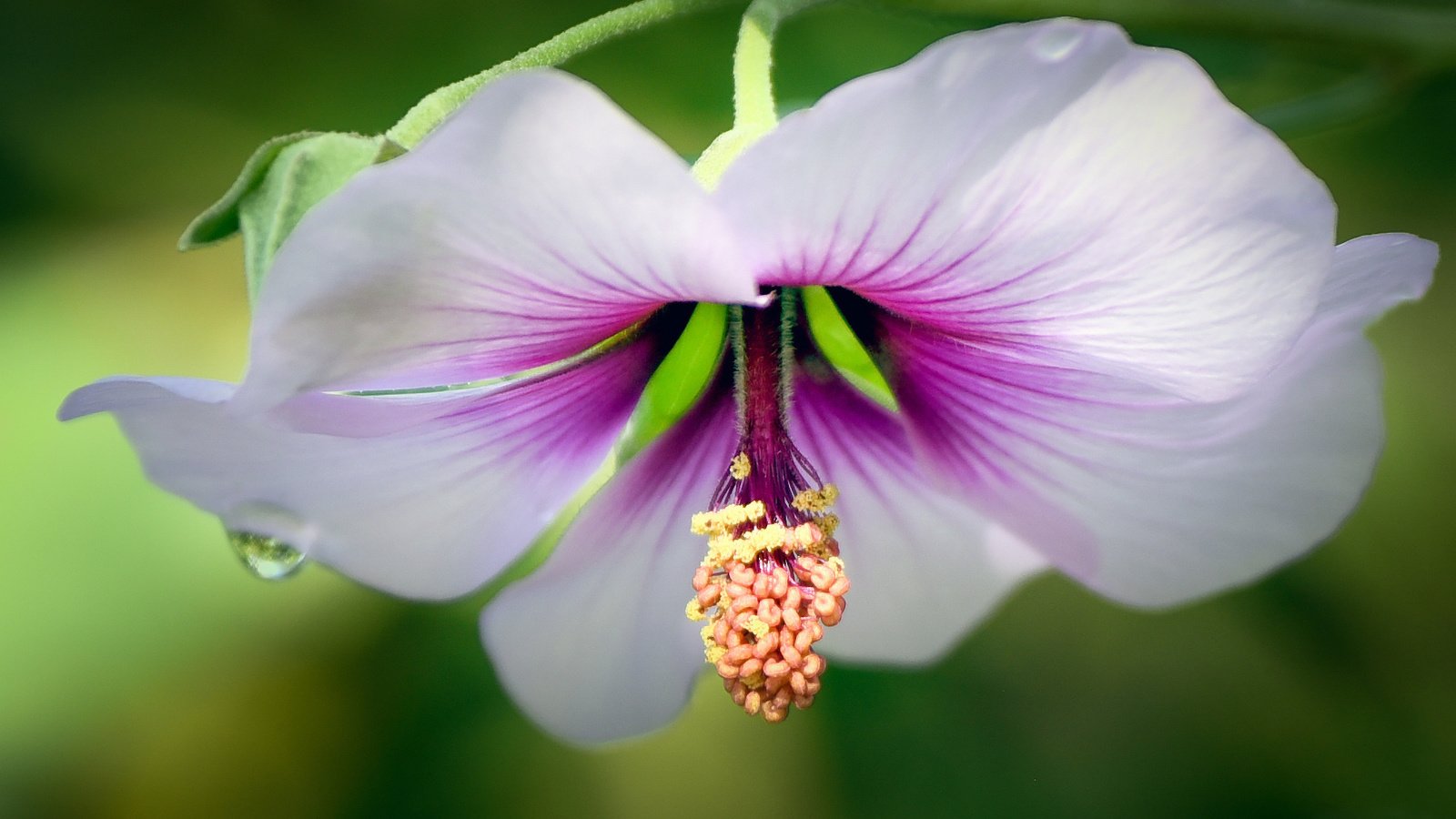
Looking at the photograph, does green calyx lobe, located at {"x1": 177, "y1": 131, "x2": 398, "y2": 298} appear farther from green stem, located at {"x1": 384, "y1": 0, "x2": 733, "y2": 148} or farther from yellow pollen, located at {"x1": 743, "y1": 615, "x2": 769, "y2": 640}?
yellow pollen, located at {"x1": 743, "y1": 615, "x2": 769, "y2": 640}

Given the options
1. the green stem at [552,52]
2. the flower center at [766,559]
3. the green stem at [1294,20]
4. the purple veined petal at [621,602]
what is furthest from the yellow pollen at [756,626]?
the green stem at [1294,20]

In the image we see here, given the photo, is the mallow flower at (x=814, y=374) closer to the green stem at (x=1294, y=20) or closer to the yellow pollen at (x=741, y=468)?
the yellow pollen at (x=741, y=468)

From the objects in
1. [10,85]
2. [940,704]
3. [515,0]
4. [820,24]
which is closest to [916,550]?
[940,704]

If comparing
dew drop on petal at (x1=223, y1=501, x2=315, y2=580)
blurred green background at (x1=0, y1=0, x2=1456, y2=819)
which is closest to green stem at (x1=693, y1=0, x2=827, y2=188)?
dew drop on petal at (x1=223, y1=501, x2=315, y2=580)

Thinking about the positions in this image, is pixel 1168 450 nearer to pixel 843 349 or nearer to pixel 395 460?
pixel 843 349

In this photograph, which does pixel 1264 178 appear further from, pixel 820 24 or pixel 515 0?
pixel 515 0

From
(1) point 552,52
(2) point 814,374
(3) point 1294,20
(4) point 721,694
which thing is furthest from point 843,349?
(4) point 721,694
